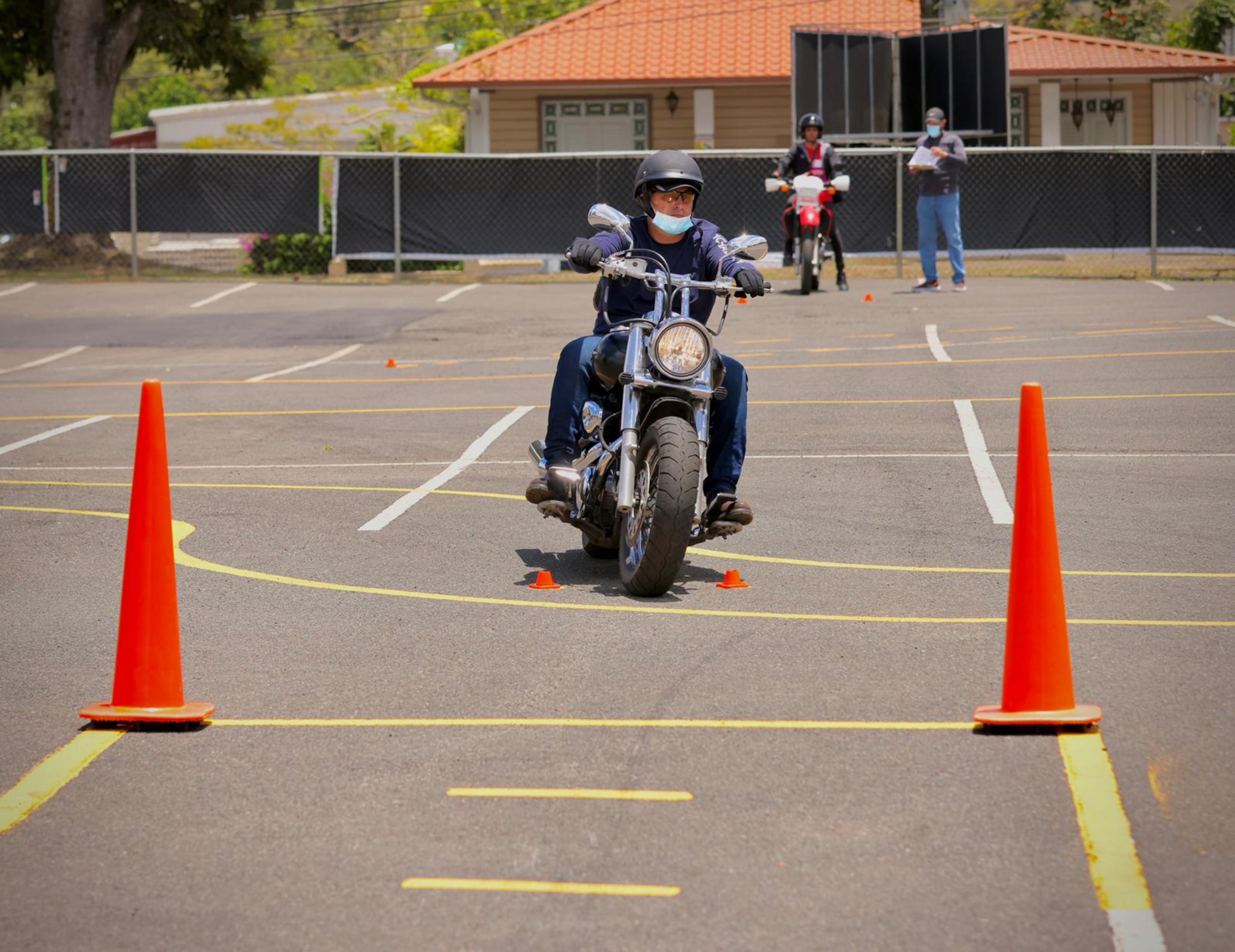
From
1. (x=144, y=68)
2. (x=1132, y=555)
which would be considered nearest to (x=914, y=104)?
(x=1132, y=555)

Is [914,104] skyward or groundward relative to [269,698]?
skyward

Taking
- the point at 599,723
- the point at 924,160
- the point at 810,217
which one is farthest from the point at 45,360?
the point at 599,723

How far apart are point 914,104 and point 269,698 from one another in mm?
28392

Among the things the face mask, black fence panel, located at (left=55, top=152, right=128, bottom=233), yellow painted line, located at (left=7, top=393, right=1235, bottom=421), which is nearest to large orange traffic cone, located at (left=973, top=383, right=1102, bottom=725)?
the face mask

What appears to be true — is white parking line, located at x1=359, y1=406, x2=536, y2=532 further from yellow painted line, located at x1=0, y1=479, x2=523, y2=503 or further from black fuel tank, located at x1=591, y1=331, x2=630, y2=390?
black fuel tank, located at x1=591, y1=331, x2=630, y2=390

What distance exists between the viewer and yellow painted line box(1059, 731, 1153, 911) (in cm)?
449

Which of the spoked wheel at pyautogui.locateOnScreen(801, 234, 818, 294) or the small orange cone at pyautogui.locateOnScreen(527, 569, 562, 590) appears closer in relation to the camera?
the small orange cone at pyautogui.locateOnScreen(527, 569, 562, 590)

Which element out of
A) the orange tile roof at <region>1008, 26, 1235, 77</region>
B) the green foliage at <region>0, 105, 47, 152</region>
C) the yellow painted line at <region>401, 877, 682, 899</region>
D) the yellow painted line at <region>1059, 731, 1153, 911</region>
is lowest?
the yellow painted line at <region>401, 877, 682, 899</region>

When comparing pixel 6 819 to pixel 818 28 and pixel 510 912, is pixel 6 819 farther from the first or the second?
pixel 818 28

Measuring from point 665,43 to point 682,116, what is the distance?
161cm

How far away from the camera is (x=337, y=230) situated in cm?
2766

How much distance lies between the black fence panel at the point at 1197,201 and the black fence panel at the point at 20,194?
52.8 feet

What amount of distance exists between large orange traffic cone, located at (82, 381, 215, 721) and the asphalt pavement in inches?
6.0

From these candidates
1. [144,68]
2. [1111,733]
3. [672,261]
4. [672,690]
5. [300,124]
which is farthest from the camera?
[144,68]
